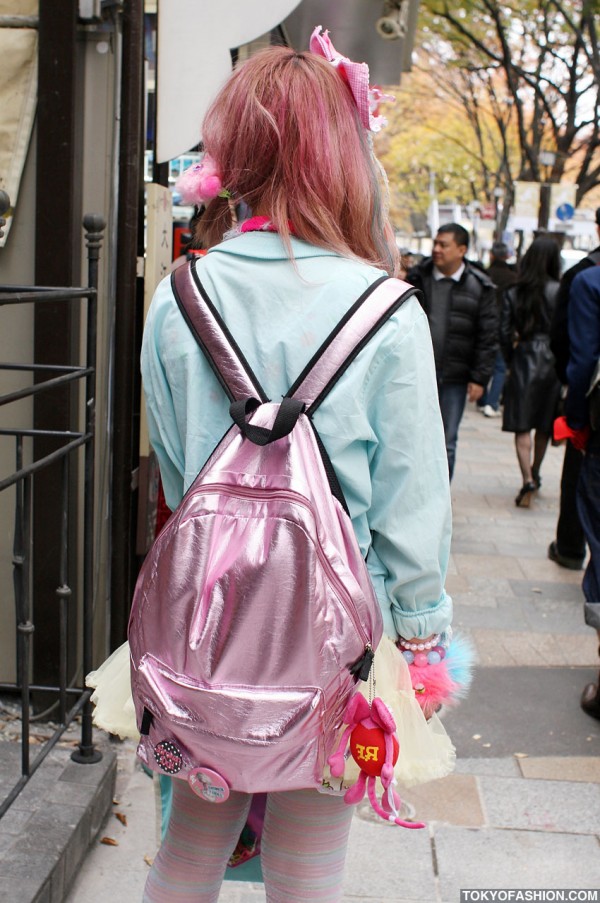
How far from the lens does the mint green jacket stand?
167cm

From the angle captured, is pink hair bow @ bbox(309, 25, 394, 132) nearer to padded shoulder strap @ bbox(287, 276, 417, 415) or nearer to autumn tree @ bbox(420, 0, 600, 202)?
padded shoulder strap @ bbox(287, 276, 417, 415)

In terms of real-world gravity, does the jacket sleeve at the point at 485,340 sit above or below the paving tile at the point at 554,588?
above

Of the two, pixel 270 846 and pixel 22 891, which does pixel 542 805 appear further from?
pixel 270 846

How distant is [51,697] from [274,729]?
222 cm

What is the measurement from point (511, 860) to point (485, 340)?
460cm

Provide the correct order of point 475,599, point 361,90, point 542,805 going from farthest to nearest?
point 475,599 < point 542,805 < point 361,90

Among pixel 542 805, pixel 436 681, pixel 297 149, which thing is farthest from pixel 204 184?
pixel 542 805

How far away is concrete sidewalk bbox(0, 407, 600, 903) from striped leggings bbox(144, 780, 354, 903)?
83 centimetres

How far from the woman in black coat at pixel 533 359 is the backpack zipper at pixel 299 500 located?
685 centimetres

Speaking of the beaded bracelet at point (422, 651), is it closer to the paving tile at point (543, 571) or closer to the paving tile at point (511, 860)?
the paving tile at point (511, 860)

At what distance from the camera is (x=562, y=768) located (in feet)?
12.3

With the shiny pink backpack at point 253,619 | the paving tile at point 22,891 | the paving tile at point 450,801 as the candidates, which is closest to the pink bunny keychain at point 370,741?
the shiny pink backpack at point 253,619

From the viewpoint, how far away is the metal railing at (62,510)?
2.49m

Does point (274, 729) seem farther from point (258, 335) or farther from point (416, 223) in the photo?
point (416, 223)
